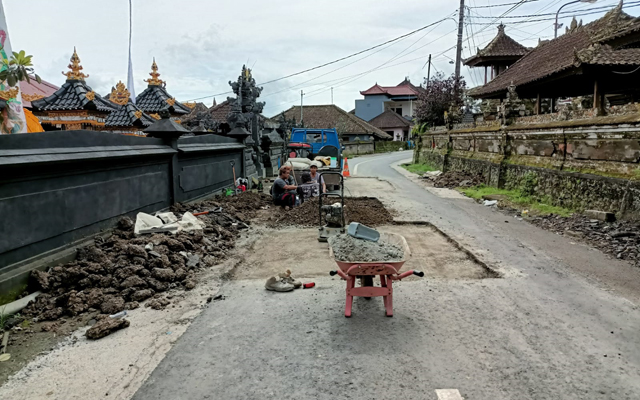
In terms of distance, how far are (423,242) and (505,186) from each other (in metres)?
8.55

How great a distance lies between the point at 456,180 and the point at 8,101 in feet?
51.4

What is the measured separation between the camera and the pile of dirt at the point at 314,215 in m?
8.99

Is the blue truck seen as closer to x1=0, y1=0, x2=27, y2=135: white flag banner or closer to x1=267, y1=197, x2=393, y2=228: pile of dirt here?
x1=267, y1=197, x2=393, y2=228: pile of dirt

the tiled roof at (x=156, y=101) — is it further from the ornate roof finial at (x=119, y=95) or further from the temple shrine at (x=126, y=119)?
the temple shrine at (x=126, y=119)

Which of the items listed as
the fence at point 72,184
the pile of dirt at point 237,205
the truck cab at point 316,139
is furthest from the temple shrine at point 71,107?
the truck cab at point 316,139

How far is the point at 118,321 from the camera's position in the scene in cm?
399

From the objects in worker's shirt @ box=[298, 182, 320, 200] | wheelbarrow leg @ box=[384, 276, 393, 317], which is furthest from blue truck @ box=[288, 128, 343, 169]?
wheelbarrow leg @ box=[384, 276, 393, 317]

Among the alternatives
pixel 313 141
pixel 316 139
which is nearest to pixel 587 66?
pixel 316 139

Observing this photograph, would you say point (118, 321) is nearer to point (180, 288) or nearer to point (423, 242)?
point (180, 288)

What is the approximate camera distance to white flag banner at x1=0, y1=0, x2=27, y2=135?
700 centimetres

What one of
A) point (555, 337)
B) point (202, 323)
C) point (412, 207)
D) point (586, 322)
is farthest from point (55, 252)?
point (412, 207)

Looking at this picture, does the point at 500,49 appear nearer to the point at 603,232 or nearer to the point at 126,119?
the point at 603,232

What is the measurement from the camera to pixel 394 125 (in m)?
62.2

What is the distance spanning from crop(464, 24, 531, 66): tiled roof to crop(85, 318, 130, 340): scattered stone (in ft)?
91.4
